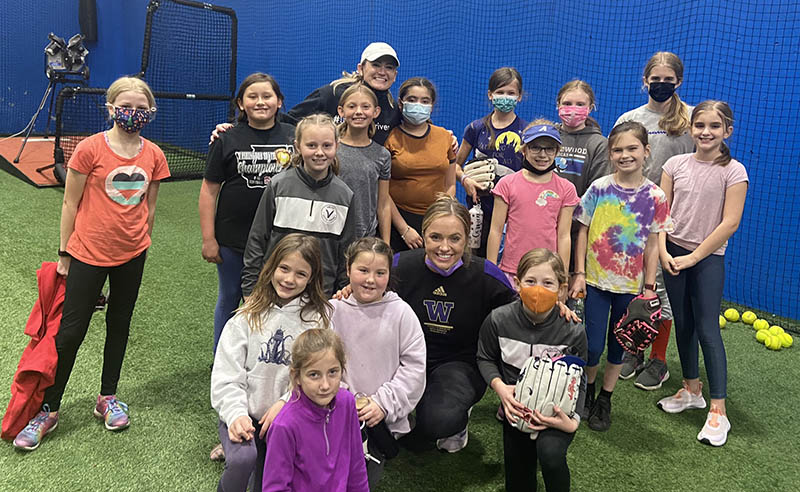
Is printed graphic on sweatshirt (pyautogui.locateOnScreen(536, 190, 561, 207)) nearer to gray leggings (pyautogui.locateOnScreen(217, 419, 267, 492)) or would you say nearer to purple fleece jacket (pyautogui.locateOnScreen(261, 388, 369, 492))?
purple fleece jacket (pyautogui.locateOnScreen(261, 388, 369, 492))

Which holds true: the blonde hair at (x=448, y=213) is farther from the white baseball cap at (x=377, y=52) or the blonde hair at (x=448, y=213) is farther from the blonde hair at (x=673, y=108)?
the blonde hair at (x=673, y=108)

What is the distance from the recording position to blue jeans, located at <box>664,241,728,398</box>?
3.08m

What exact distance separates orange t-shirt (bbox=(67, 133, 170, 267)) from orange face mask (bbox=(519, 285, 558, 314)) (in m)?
1.74

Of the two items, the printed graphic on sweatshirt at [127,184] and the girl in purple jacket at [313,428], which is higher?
the printed graphic on sweatshirt at [127,184]

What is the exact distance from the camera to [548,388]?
7.43 ft

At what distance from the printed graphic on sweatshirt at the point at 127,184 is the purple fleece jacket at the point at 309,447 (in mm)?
1328

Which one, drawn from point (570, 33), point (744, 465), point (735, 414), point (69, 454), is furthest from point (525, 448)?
point (570, 33)

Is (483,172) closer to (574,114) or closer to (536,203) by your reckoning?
(536,203)

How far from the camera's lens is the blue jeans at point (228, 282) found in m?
2.99

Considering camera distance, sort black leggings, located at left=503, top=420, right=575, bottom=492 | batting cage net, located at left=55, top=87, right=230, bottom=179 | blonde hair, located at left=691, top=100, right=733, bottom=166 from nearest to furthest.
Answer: black leggings, located at left=503, top=420, right=575, bottom=492 < blonde hair, located at left=691, top=100, right=733, bottom=166 < batting cage net, located at left=55, top=87, right=230, bottom=179

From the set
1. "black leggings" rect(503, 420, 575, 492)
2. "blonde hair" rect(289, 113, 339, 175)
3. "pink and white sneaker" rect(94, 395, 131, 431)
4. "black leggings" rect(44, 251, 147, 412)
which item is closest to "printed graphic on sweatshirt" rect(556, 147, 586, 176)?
"blonde hair" rect(289, 113, 339, 175)

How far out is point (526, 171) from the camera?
303cm

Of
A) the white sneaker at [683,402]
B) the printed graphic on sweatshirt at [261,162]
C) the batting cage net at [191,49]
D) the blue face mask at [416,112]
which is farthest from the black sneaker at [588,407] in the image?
the batting cage net at [191,49]

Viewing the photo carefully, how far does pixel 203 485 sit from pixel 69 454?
64 cm
